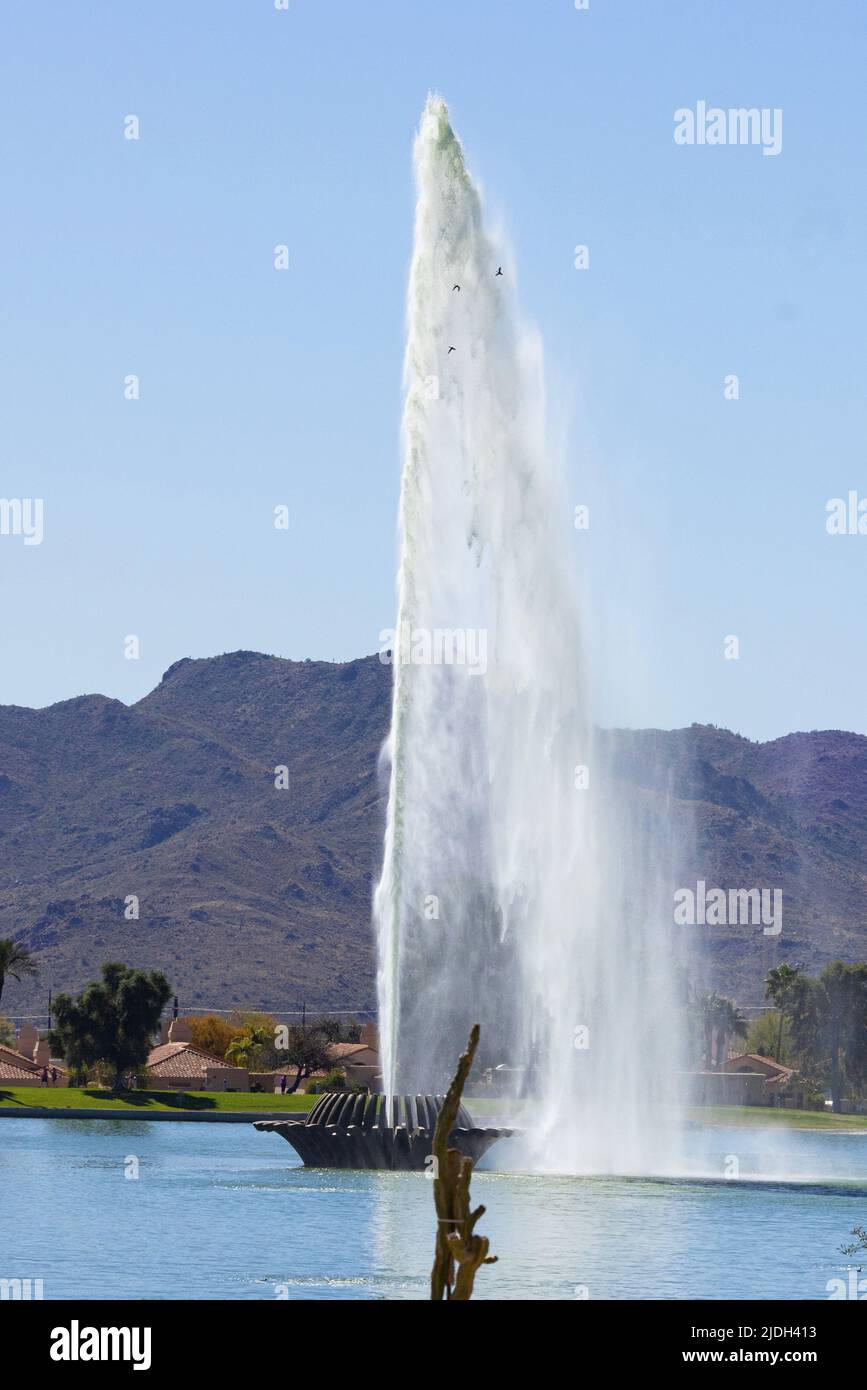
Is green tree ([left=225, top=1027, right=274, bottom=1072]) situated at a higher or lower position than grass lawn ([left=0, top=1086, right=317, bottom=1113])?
higher

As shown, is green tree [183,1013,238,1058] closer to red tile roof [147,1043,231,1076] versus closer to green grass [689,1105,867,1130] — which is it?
red tile roof [147,1043,231,1076]

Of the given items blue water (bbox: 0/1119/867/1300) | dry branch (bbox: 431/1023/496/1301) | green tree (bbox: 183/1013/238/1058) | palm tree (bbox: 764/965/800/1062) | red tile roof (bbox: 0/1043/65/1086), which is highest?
palm tree (bbox: 764/965/800/1062)

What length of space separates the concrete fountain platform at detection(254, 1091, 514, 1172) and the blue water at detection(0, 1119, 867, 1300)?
645 mm

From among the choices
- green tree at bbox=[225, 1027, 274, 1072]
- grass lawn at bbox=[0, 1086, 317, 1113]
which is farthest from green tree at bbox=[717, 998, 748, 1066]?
grass lawn at bbox=[0, 1086, 317, 1113]

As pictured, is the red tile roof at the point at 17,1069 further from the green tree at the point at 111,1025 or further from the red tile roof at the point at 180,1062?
the red tile roof at the point at 180,1062

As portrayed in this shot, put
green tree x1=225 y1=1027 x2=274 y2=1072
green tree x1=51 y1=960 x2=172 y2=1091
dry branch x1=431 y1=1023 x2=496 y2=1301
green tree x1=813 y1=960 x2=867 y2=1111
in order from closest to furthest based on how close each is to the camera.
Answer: dry branch x1=431 y1=1023 x2=496 y2=1301 < green tree x1=51 y1=960 x2=172 y2=1091 < green tree x1=225 y1=1027 x2=274 y2=1072 < green tree x1=813 y1=960 x2=867 y2=1111

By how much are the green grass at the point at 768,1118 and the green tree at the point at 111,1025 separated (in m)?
29.9

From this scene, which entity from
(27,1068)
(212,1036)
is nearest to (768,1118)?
(27,1068)

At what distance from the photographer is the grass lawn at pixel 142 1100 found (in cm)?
10138

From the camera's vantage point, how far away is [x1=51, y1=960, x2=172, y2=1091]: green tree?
112m

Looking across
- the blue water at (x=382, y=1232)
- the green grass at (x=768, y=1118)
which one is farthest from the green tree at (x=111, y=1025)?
the blue water at (x=382, y=1232)

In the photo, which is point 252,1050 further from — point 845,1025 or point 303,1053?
point 845,1025
